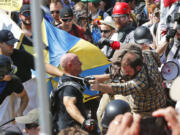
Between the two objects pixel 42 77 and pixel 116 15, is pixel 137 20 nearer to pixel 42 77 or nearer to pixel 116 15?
pixel 116 15

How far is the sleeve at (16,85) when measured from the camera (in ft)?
19.1

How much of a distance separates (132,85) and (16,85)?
1473 millimetres

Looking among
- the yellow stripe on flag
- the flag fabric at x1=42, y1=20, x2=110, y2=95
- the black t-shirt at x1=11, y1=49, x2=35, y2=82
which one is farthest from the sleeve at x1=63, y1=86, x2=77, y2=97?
the yellow stripe on flag

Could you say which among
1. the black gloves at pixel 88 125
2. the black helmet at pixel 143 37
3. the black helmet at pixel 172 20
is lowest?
the black gloves at pixel 88 125

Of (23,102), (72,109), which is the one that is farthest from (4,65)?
(72,109)

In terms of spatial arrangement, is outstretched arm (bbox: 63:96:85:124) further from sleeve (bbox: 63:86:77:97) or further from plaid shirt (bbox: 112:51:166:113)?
plaid shirt (bbox: 112:51:166:113)

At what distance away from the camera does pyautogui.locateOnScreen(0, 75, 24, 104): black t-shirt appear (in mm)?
5793

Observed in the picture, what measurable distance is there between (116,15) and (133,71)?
2.50 m

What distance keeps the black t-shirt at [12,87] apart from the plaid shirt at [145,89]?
1251 mm

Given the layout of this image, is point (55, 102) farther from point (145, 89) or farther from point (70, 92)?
point (145, 89)

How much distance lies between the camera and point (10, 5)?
7777 mm

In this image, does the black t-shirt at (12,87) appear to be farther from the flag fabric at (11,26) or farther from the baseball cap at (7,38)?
the flag fabric at (11,26)

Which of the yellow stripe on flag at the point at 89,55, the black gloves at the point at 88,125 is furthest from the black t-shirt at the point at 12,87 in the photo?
the yellow stripe on flag at the point at 89,55

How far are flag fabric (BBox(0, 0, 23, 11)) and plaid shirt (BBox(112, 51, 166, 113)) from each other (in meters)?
2.85
